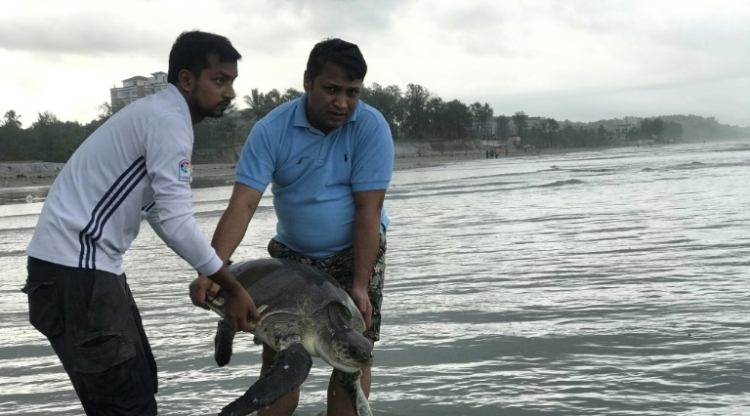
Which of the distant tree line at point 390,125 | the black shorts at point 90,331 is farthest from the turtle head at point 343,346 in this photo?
the distant tree line at point 390,125

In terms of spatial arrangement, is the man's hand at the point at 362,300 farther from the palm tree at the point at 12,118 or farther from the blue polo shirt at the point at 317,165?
the palm tree at the point at 12,118

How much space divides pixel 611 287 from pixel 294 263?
4.57 meters

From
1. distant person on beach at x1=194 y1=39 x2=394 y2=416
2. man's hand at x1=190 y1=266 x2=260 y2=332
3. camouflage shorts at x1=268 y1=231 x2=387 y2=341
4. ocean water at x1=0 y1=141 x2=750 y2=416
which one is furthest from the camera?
ocean water at x1=0 y1=141 x2=750 y2=416

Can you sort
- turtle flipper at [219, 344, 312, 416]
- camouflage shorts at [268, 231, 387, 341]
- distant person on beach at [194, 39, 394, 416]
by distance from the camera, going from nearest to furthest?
1. turtle flipper at [219, 344, 312, 416]
2. distant person on beach at [194, 39, 394, 416]
3. camouflage shorts at [268, 231, 387, 341]

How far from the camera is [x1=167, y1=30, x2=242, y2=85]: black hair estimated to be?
9.46 feet

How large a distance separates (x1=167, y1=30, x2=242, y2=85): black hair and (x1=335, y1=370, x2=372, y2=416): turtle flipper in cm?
138

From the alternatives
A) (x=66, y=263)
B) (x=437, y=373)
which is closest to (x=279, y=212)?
(x=66, y=263)

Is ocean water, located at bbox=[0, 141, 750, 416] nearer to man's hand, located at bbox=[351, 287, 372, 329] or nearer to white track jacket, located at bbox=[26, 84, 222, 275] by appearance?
man's hand, located at bbox=[351, 287, 372, 329]

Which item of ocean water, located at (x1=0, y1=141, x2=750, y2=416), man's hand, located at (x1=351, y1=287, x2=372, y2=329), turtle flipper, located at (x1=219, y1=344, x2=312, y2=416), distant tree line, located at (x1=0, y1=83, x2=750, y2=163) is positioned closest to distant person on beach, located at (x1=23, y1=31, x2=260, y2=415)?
turtle flipper, located at (x1=219, y1=344, x2=312, y2=416)

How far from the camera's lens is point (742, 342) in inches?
197

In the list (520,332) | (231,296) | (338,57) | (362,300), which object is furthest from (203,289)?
(520,332)

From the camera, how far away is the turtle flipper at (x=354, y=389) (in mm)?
3189

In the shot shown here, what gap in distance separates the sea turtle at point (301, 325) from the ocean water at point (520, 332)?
1.25 metres

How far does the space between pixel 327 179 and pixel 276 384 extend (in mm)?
1070
